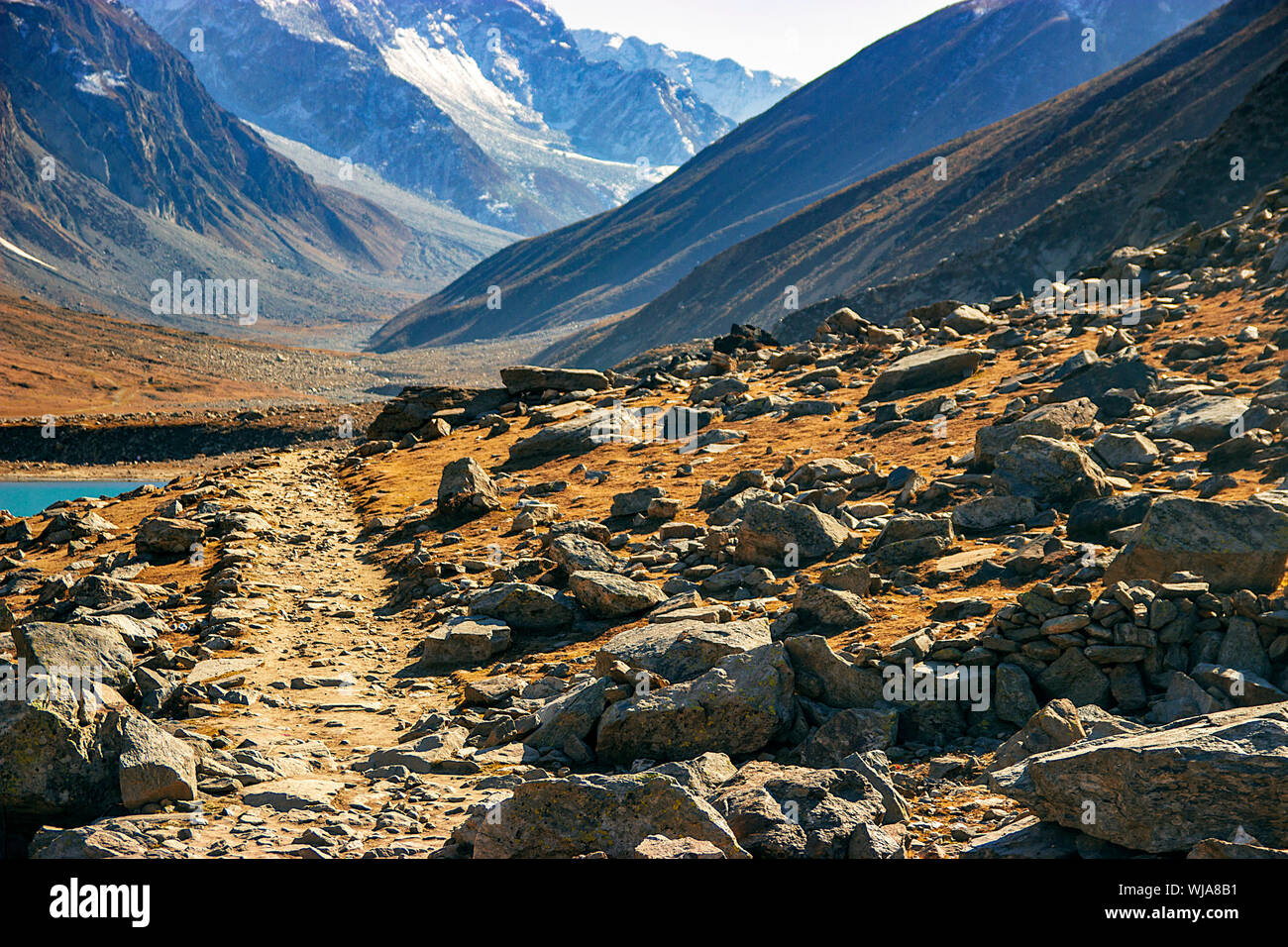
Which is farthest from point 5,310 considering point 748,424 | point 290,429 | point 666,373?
point 748,424

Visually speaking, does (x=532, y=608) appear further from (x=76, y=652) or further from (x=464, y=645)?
(x=76, y=652)

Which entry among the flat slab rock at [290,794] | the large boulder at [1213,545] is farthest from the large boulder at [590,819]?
the large boulder at [1213,545]

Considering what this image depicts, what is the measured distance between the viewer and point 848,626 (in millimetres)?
11406

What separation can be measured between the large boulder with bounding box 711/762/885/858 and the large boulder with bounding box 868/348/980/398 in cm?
1867

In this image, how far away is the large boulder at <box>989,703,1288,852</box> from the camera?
6.08 meters

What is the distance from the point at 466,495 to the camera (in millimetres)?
21641

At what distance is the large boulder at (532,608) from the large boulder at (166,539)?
9917mm

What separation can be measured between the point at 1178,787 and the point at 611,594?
326 inches

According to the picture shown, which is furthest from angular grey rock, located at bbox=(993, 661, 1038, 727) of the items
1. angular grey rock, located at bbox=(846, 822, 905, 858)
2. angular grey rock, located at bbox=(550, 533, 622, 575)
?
angular grey rock, located at bbox=(550, 533, 622, 575)

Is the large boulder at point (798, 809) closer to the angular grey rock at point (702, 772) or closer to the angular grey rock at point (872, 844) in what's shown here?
the angular grey rock at point (872, 844)

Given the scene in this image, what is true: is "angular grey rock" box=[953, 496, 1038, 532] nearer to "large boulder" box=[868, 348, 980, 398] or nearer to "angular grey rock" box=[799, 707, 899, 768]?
"angular grey rock" box=[799, 707, 899, 768]

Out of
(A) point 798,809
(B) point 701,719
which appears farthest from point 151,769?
(A) point 798,809
